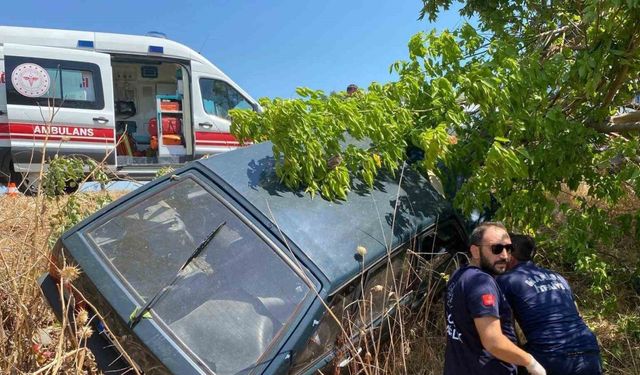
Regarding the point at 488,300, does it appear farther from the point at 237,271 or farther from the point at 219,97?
the point at 219,97

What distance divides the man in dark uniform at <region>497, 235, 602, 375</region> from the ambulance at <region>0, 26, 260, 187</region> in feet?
18.9

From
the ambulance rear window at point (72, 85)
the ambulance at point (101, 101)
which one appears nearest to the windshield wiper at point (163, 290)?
the ambulance at point (101, 101)

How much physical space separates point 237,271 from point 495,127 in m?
1.90

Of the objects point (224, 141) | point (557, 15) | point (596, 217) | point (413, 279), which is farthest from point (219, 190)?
point (224, 141)

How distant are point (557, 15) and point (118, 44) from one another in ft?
22.5

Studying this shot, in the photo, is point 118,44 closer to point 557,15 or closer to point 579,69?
point 557,15

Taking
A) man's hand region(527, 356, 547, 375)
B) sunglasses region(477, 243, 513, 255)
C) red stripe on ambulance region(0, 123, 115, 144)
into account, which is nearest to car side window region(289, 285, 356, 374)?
sunglasses region(477, 243, 513, 255)

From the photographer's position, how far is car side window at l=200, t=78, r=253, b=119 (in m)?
9.35

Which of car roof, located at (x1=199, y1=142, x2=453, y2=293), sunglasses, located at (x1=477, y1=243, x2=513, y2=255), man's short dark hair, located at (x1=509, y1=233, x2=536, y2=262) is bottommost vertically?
man's short dark hair, located at (x1=509, y1=233, x2=536, y2=262)

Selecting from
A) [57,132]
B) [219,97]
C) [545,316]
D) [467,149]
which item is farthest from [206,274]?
[219,97]

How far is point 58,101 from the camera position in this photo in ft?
26.1

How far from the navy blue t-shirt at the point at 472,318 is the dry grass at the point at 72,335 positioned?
36 cm

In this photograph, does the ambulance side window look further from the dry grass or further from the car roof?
the car roof

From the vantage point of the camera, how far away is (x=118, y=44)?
852 cm
